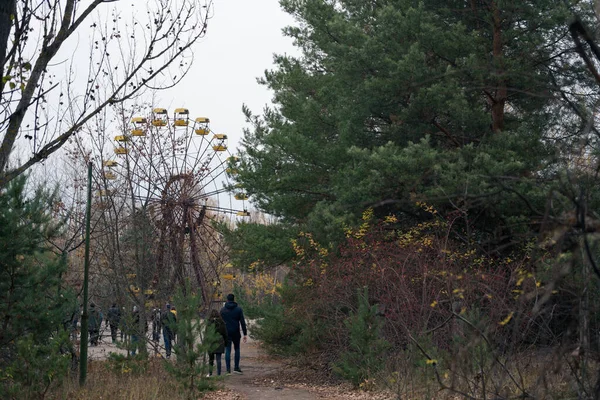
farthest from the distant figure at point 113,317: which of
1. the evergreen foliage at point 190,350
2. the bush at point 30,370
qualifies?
the bush at point 30,370

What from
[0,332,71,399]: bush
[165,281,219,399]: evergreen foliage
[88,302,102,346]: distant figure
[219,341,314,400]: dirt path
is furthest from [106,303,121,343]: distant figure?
[0,332,71,399]: bush

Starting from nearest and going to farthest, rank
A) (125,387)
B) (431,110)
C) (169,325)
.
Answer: (169,325)
(125,387)
(431,110)

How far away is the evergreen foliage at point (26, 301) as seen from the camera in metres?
10.1

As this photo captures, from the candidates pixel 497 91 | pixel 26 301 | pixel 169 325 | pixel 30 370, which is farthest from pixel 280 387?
pixel 497 91

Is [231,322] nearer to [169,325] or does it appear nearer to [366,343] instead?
[366,343]

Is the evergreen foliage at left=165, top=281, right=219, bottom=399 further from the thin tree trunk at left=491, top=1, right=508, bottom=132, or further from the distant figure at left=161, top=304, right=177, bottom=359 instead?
the thin tree trunk at left=491, top=1, right=508, bottom=132

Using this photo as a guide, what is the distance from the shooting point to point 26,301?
1074cm

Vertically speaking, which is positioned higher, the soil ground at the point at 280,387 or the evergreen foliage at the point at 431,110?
the evergreen foliage at the point at 431,110

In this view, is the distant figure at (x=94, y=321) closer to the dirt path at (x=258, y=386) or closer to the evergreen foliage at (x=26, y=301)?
the dirt path at (x=258, y=386)

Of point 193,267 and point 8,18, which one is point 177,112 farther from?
point 8,18

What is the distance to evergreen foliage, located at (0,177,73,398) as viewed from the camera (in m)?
10.1

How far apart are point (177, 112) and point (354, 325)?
10.2 meters

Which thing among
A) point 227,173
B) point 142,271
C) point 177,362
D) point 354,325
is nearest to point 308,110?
point 227,173

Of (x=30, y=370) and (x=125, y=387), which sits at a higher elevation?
(x=30, y=370)
